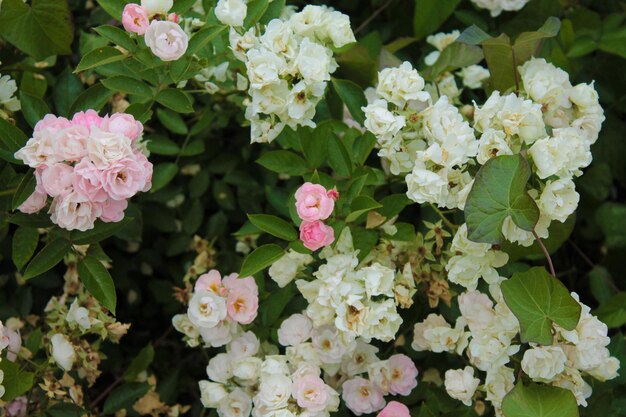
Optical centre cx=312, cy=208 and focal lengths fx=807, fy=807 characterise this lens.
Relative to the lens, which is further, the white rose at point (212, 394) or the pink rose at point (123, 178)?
the white rose at point (212, 394)

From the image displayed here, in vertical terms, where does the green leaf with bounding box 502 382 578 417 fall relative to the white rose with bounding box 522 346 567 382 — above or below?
below

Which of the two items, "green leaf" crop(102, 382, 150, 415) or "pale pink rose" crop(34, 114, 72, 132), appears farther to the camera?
"green leaf" crop(102, 382, 150, 415)

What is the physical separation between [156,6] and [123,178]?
29cm

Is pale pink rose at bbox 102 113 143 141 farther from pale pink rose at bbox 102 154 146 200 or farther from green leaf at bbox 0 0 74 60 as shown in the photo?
green leaf at bbox 0 0 74 60

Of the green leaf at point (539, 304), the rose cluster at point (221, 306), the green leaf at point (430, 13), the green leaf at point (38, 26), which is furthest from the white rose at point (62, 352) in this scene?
the green leaf at point (430, 13)

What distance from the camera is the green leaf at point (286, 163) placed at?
1.52 m

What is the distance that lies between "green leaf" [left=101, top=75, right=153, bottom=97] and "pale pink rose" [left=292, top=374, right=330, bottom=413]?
0.57 meters

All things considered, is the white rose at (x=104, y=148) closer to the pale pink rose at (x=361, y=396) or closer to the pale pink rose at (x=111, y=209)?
the pale pink rose at (x=111, y=209)

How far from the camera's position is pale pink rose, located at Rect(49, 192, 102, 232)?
4.24ft

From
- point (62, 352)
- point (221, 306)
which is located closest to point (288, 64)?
point (221, 306)

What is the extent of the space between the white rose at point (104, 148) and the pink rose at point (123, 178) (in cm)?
1

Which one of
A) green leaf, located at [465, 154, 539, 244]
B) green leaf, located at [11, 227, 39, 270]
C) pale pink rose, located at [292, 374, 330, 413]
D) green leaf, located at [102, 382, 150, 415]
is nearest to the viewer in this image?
green leaf, located at [465, 154, 539, 244]

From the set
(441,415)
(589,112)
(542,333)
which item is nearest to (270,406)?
(441,415)

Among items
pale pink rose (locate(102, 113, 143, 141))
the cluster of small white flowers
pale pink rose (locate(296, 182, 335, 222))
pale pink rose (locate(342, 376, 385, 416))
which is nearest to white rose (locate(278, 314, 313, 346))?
pale pink rose (locate(342, 376, 385, 416))
